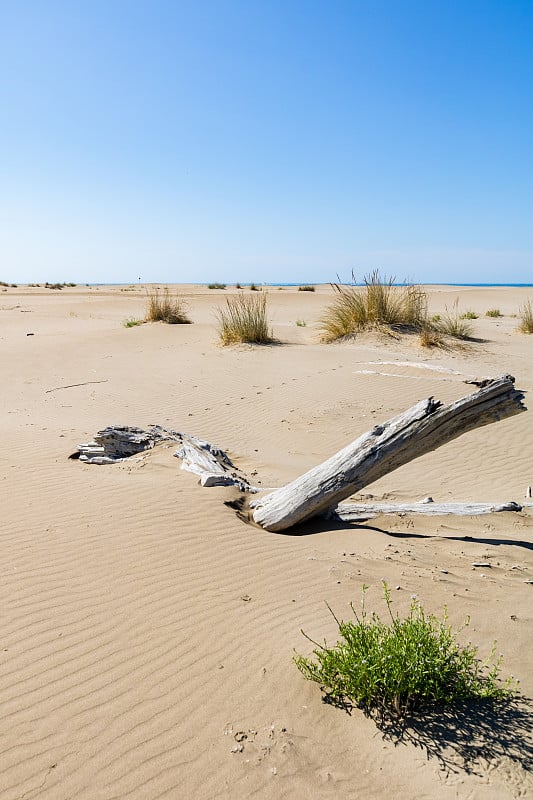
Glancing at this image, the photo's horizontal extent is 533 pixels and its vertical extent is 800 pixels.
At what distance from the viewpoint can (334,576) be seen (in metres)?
3.84

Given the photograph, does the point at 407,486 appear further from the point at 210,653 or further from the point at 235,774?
the point at 235,774

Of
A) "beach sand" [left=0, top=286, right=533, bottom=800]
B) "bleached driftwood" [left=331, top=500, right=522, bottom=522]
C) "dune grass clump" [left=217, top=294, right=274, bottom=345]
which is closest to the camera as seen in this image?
"beach sand" [left=0, top=286, right=533, bottom=800]

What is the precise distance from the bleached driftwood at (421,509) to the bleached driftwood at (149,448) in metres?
1.07

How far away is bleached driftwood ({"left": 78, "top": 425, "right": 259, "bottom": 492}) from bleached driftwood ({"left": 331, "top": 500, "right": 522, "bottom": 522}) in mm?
1075

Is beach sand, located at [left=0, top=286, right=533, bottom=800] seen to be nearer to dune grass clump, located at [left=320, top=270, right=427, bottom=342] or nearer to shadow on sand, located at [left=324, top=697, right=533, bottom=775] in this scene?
shadow on sand, located at [left=324, top=697, right=533, bottom=775]

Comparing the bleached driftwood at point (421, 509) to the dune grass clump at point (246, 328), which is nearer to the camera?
the bleached driftwood at point (421, 509)

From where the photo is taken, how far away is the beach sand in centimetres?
235

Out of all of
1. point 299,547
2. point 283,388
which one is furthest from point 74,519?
point 283,388

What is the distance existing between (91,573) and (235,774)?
1.76m

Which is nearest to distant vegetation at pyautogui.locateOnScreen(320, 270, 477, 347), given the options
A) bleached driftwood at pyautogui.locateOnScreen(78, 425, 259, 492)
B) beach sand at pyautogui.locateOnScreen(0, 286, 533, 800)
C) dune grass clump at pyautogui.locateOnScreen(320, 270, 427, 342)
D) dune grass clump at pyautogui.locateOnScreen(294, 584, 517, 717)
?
dune grass clump at pyautogui.locateOnScreen(320, 270, 427, 342)

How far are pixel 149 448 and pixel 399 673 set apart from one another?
4.37 m

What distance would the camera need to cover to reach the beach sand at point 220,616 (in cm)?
235

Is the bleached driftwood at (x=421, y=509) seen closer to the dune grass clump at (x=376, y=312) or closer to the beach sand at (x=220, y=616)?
the beach sand at (x=220, y=616)

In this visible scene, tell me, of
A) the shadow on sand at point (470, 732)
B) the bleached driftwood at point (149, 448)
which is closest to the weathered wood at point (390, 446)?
the bleached driftwood at point (149, 448)
